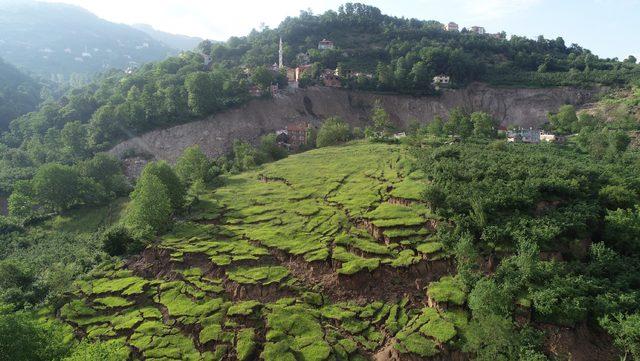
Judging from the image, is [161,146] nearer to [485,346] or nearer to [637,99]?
[485,346]

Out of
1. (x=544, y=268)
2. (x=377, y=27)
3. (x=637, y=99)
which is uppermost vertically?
(x=377, y=27)

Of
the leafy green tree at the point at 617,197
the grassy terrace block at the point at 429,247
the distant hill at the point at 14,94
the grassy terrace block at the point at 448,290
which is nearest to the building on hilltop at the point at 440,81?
the leafy green tree at the point at 617,197

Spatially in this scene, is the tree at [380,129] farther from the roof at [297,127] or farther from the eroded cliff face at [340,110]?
the eroded cliff face at [340,110]

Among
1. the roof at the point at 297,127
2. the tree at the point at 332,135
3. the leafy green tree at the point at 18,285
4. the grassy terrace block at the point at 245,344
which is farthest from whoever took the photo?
the roof at the point at 297,127

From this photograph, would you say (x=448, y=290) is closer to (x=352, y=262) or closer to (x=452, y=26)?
(x=352, y=262)

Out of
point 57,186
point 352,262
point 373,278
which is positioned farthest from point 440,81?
point 57,186

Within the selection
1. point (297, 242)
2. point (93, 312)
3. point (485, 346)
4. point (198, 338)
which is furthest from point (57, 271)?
point (485, 346)
